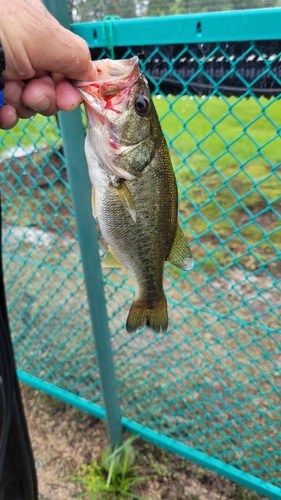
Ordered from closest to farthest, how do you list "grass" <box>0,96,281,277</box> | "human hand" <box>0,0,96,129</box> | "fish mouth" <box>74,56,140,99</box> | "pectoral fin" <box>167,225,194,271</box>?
"human hand" <box>0,0,96,129</box> → "fish mouth" <box>74,56,140,99</box> → "pectoral fin" <box>167,225,194,271</box> → "grass" <box>0,96,281,277</box>

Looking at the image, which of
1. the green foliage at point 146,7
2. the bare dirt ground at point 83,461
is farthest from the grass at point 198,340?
the green foliage at point 146,7

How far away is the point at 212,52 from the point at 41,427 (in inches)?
99.8

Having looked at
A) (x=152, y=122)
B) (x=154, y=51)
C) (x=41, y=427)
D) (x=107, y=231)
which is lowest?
(x=41, y=427)

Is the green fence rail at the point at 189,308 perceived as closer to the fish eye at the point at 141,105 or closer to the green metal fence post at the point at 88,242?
the green metal fence post at the point at 88,242

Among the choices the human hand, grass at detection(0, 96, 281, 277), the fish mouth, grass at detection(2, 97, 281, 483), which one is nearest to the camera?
the human hand

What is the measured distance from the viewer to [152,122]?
1320 millimetres

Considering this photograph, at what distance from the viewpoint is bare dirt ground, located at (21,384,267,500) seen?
7.73ft

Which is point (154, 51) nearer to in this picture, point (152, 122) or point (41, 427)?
point (152, 122)

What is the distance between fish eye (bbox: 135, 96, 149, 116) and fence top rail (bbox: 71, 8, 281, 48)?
34 centimetres

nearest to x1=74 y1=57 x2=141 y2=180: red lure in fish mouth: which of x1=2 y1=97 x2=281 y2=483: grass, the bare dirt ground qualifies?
x1=2 y1=97 x2=281 y2=483: grass

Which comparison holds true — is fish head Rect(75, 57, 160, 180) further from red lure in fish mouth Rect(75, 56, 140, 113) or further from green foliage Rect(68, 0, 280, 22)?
green foliage Rect(68, 0, 280, 22)

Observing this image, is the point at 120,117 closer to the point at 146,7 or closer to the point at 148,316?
the point at 146,7

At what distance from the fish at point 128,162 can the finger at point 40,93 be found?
11 centimetres

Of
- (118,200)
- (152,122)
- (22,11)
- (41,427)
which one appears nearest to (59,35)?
(22,11)
